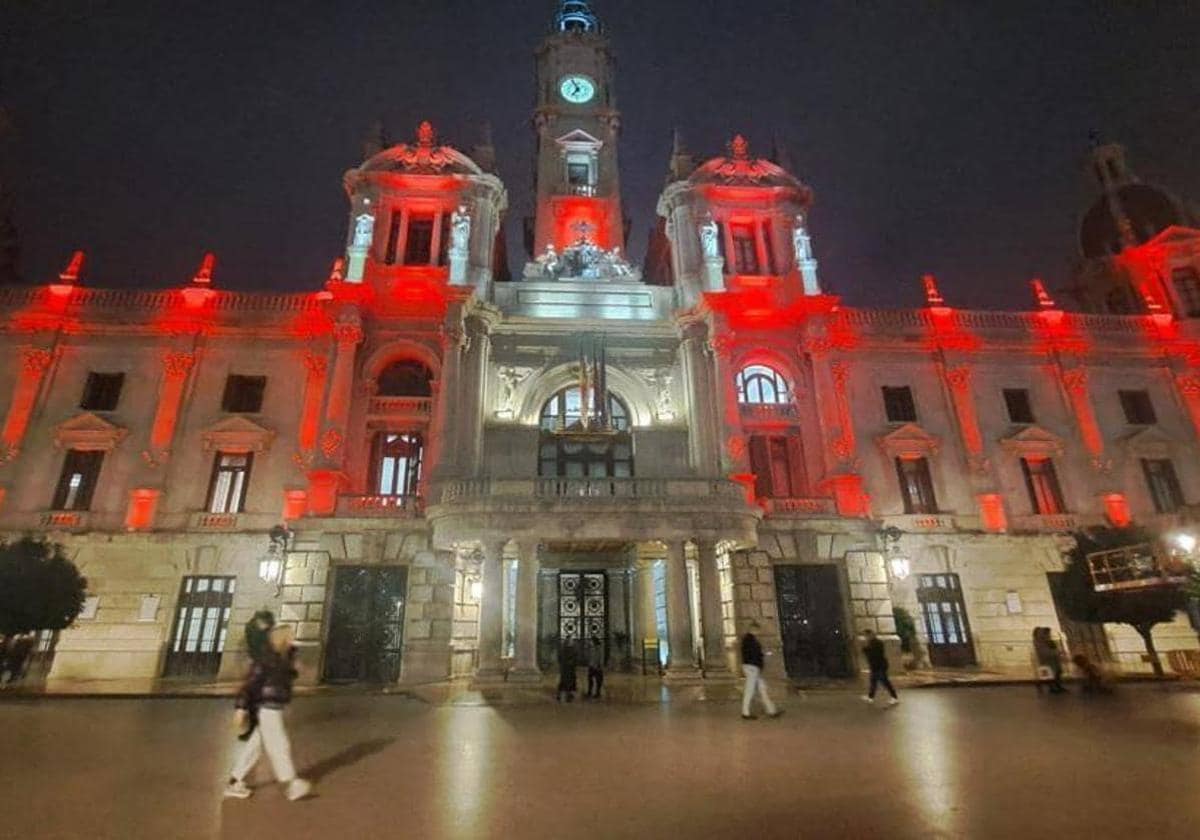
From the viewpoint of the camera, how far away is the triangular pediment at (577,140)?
33.6m

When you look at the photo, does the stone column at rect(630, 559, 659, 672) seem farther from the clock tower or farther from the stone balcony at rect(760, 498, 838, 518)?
the clock tower

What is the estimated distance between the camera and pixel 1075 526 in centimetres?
2377

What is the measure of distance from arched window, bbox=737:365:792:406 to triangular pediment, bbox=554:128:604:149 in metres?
16.7

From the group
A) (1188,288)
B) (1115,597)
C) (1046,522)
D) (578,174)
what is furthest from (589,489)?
(1188,288)

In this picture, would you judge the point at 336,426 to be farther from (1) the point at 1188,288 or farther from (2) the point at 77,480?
(1) the point at 1188,288

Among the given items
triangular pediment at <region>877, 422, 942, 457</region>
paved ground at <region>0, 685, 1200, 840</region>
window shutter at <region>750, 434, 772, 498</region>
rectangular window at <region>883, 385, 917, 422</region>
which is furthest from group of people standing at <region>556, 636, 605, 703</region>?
rectangular window at <region>883, 385, 917, 422</region>

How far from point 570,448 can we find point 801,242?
14.3 m

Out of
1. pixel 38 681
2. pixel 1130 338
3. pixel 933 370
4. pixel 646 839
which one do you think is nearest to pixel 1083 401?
pixel 1130 338

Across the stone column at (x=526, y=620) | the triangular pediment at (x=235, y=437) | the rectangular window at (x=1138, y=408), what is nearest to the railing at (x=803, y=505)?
the stone column at (x=526, y=620)

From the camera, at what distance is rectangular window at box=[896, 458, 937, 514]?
24.2 meters

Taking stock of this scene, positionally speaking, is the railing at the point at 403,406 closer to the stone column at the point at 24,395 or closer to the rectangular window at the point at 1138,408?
the stone column at the point at 24,395

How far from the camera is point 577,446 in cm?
2478

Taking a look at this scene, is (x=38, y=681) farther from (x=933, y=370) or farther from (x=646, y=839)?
(x=933, y=370)

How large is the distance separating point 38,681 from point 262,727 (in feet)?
63.9
